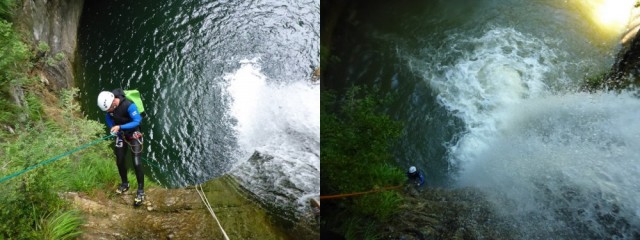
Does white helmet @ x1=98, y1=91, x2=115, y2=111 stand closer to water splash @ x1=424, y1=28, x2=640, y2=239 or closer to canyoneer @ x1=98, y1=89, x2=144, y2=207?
canyoneer @ x1=98, y1=89, x2=144, y2=207

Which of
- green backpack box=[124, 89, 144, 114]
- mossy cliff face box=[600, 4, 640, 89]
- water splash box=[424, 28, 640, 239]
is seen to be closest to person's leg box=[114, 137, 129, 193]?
green backpack box=[124, 89, 144, 114]

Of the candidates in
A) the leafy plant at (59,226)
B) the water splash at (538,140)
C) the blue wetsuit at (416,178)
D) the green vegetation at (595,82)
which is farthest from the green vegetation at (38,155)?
the green vegetation at (595,82)

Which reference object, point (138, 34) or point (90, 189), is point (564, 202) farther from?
point (138, 34)

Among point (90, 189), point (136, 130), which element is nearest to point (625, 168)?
point (136, 130)

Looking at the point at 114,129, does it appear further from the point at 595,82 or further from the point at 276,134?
the point at 595,82

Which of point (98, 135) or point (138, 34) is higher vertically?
point (138, 34)

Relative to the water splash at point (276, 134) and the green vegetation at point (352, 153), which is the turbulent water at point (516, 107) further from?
the green vegetation at point (352, 153)
